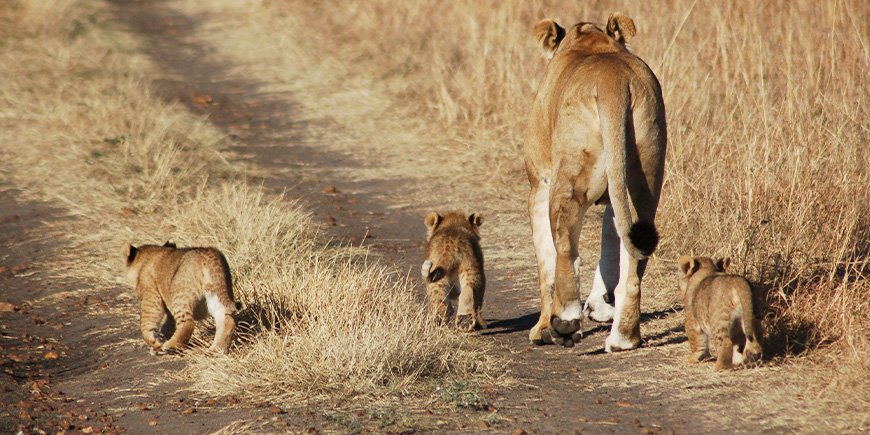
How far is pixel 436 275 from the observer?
7070mm

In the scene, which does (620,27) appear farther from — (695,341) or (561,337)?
(695,341)

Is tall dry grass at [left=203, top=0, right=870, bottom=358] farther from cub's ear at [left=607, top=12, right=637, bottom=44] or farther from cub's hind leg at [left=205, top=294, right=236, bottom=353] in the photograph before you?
cub's hind leg at [left=205, top=294, right=236, bottom=353]

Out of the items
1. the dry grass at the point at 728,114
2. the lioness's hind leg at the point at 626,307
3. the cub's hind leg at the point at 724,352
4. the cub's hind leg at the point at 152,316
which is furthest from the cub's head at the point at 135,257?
the dry grass at the point at 728,114

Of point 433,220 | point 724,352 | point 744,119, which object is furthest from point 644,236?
point 744,119

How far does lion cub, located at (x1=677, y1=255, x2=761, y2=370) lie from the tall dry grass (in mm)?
388

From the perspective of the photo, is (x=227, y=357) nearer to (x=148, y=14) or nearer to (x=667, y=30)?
(x=667, y=30)

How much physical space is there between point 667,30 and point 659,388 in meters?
6.48

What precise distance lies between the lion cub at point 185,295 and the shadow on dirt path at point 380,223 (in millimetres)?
1573

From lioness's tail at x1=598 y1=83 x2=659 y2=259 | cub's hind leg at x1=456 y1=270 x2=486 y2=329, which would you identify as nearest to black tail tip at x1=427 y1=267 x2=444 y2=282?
cub's hind leg at x1=456 y1=270 x2=486 y2=329

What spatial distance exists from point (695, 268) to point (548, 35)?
1.85 meters

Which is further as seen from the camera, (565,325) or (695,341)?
(565,325)


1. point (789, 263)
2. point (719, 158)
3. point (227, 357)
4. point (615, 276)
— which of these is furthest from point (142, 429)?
point (719, 158)

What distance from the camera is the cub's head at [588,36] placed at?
6980mm

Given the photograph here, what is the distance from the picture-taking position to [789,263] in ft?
23.0
